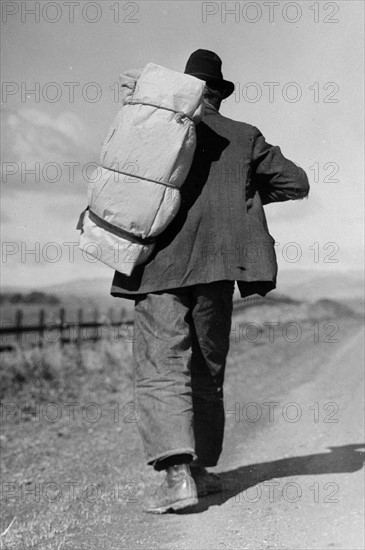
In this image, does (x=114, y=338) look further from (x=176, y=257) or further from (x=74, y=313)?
(x=176, y=257)

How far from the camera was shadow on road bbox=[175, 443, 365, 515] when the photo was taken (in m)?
4.29

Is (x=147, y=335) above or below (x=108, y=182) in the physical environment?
below

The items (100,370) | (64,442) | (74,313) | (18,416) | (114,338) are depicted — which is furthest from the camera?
(74,313)

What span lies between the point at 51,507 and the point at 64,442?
2970 millimetres

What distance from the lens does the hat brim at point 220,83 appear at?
406 centimetres

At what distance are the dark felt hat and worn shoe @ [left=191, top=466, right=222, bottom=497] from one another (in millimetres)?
1885

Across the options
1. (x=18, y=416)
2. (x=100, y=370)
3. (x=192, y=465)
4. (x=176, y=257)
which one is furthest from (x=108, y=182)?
(x=100, y=370)

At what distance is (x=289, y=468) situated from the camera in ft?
15.5

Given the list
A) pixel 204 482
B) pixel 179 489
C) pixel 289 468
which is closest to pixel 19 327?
pixel 289 468

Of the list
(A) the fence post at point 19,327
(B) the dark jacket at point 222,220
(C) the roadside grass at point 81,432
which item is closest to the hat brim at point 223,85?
(B) the dark jacket at point 222,220

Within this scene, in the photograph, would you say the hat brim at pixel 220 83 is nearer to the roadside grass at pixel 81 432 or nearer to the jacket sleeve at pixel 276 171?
the jacket sleeve at pixel 276 171

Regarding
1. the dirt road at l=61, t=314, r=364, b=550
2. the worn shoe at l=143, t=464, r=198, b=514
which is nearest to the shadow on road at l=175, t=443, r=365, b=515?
the dirt road at l=61, t=314, r=364, b=550

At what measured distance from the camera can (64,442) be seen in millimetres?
7539

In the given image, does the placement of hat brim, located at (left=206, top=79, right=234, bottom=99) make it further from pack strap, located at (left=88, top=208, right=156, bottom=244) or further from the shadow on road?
the shadow on road
